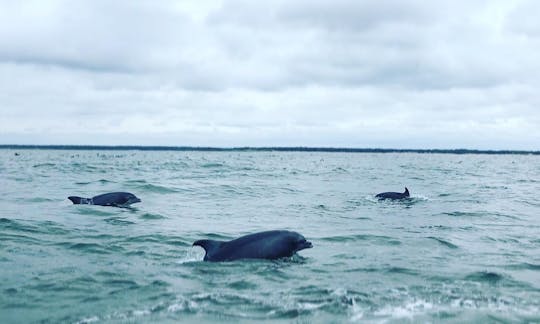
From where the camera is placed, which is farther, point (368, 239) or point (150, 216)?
point (150, 216)

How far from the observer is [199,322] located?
748cm

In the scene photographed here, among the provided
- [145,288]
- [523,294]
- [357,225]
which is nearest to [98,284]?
[145,288]

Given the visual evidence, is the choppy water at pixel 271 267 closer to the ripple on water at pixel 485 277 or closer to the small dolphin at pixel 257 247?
the ripple on water at pixel 485 277

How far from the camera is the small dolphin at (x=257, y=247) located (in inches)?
445

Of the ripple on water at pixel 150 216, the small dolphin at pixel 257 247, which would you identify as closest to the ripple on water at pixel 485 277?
the small dolphin at pixel 257 247

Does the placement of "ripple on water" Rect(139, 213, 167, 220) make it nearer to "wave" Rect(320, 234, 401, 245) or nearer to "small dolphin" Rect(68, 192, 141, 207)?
"small dolphin" Rect(68, 192, 141, 207)

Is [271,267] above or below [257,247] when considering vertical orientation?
below

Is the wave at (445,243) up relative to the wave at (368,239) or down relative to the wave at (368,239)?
up

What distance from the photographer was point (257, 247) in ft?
37.4

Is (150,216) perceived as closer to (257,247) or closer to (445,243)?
(257,247)

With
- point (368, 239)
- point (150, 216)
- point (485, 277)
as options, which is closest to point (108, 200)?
point (150, 216)

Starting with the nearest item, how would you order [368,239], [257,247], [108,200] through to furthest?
[257,247] < [368,239] < [108,200]

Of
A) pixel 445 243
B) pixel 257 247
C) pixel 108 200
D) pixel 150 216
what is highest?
pixel 257 247

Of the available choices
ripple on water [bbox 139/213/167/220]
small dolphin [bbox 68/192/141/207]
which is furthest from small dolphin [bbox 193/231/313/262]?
small dolphin [bbox 68/192/141/207]
